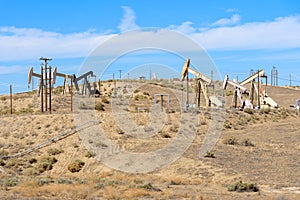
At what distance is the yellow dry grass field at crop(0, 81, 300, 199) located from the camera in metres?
18.8

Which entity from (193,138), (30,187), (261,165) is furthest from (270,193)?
(193,138)

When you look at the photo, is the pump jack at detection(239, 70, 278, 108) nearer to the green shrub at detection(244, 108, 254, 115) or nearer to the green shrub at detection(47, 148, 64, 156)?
the green shrub at detection(244, 108, 254, 115)

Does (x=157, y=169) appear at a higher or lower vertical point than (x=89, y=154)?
lower

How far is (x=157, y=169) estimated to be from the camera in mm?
25812

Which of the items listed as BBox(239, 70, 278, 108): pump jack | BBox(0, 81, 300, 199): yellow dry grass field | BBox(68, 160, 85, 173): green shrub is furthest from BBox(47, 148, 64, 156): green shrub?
BBox(239, 70, 278, 108): pump jack

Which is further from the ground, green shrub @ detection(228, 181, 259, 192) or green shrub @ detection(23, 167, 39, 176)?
green shrub @ detection(228, 181, 259, 192)

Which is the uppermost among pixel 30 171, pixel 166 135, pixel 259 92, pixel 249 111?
pixel 259 92

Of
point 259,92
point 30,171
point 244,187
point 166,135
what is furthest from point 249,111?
point 244,187

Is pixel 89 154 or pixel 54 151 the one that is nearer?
pixel 89 154

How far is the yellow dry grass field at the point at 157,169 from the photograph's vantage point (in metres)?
18.8

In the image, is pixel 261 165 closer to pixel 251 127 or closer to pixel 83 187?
pixel 83 187

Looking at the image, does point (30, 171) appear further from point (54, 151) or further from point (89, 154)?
point (54, 151)

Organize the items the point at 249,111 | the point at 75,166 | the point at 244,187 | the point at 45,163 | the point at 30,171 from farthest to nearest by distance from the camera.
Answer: the point at 249,111 < the point at 45,163 < the point at 75,166 < the point at 30,171 < the point at 244,187

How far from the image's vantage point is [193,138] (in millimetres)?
37344
